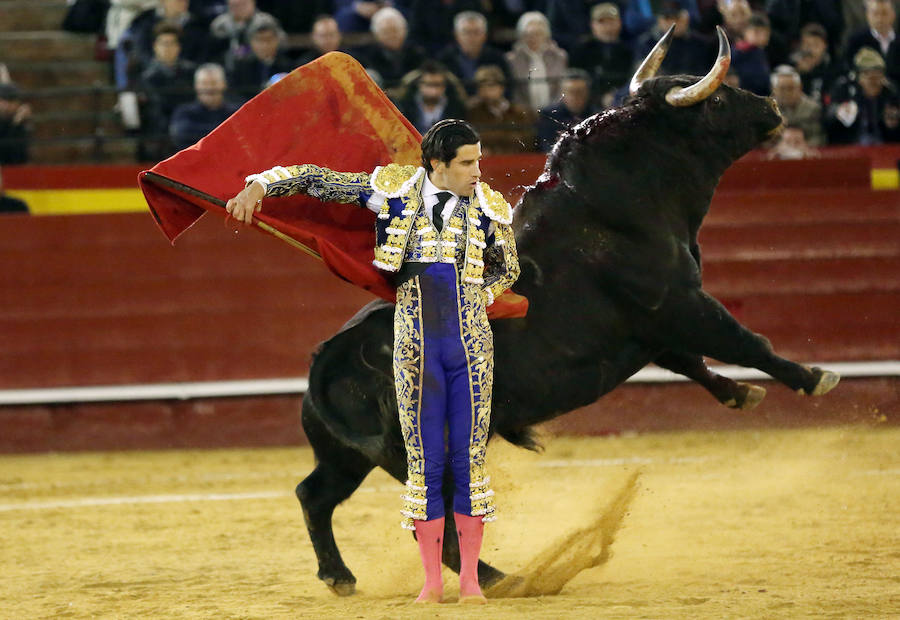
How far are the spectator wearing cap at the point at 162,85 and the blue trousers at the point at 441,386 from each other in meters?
5.19

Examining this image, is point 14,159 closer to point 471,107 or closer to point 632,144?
point 471,107

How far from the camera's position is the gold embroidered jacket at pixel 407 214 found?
3.92 metres

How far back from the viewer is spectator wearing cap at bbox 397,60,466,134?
842 cm

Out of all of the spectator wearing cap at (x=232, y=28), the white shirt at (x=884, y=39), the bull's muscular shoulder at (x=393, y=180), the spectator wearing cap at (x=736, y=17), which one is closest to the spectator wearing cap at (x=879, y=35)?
the white shirt at (x=884, y=39)

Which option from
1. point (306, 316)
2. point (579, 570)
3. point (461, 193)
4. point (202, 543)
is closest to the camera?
point (461, 193)

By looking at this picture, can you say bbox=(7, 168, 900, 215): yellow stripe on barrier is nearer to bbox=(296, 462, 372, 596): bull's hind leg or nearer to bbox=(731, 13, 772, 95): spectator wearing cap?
bbox=(731, 13, 772, 95): spectator wearing cap

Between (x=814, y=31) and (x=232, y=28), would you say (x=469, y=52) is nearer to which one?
(x=232, y=28)

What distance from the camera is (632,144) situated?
460cm

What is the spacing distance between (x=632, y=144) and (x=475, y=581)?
153 cm

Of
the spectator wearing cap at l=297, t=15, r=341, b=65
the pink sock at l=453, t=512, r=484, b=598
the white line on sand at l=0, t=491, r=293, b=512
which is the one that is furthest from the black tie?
the spectator wearing cap at l=297, t=15, r=341, b=65

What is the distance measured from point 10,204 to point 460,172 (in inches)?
212

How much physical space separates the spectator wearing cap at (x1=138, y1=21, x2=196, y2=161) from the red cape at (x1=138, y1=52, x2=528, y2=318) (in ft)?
15.0

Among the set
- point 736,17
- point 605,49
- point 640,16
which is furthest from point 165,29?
point 736,17

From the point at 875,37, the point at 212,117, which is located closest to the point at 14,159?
the point at 212,117
